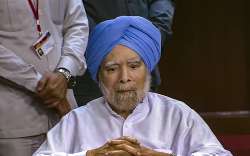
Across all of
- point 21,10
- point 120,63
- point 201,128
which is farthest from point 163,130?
point 21,10

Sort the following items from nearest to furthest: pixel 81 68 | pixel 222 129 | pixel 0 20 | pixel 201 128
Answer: pixel 201 128
pixel 0 20
pixel 81 68
pixel 222 129

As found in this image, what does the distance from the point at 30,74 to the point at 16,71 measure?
6 cm

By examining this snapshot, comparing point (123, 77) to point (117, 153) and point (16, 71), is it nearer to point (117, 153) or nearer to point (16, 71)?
point (117, 153)

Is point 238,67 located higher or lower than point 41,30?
lower

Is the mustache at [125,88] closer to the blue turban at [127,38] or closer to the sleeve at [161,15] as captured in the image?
the blue turban at [127,38]

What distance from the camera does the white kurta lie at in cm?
265

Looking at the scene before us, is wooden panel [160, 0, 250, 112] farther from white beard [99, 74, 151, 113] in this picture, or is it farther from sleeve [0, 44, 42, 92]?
white beard [99, 74, 151, 113]

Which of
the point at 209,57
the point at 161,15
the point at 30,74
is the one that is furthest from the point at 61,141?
the point at 209,57

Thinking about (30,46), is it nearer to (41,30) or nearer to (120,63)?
(41,30)

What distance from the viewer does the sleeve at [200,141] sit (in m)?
2.59

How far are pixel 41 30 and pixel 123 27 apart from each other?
1.63 ft

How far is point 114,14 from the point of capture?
3553 mm

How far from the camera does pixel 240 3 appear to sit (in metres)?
4.90

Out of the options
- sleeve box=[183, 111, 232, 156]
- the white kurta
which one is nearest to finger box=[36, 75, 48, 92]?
the white kurta
